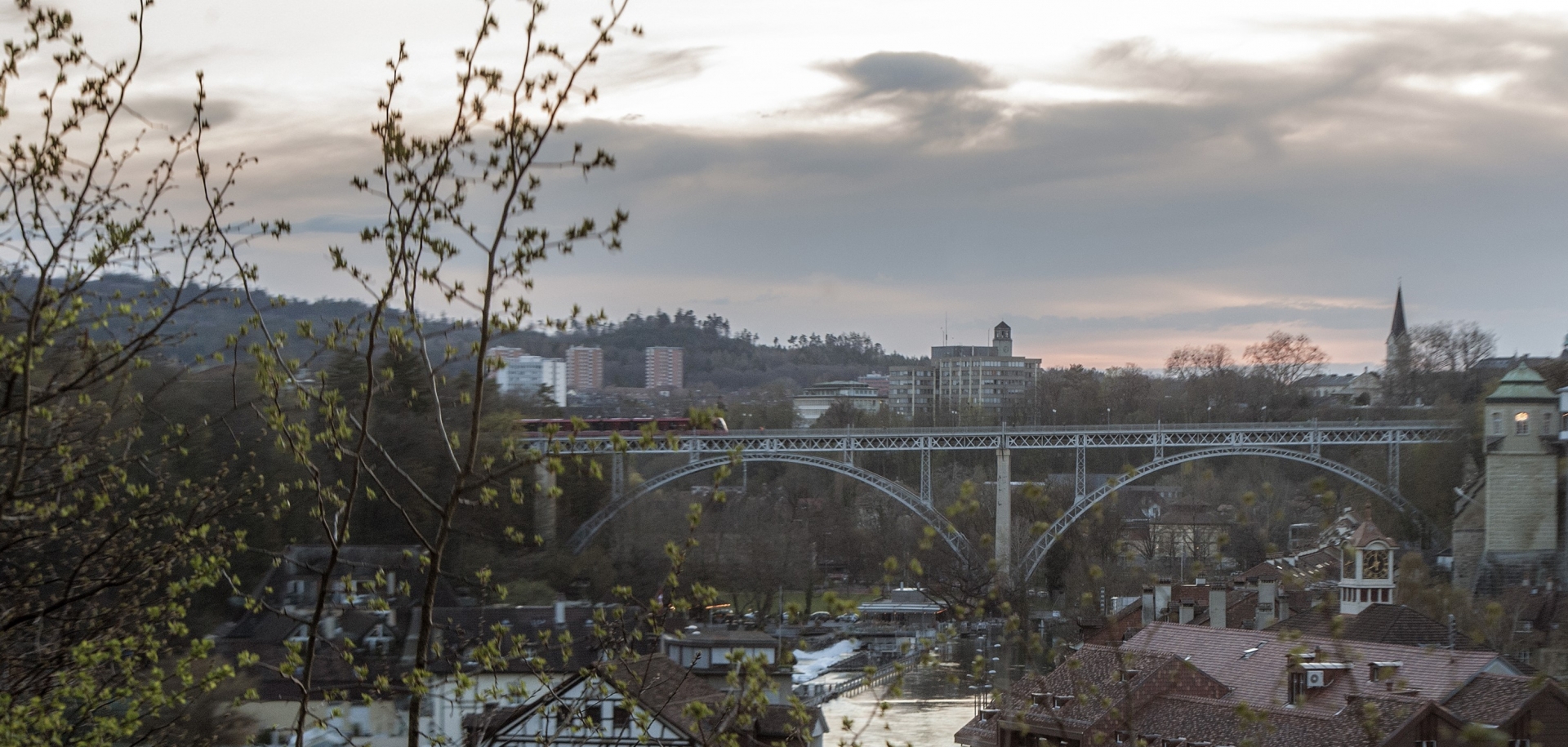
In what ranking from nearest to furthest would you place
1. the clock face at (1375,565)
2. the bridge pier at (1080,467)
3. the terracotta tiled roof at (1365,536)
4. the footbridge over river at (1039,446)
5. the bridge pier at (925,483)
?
1. the terracotta tiled roof at (1365,536)
2. the clock face at (1375,565)
3. the footbridge over river at (1039,446)
4. the bridge pier at (925,483)
5. the bridge pier at (1080,467)

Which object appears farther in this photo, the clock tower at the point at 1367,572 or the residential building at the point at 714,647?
the clock tower at the point at 1367,572

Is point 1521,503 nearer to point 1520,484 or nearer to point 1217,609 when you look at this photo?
point 1520,484

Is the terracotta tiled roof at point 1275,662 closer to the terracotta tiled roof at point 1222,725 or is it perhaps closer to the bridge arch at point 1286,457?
Answer: the terracotta tiled roof at point 1222,725

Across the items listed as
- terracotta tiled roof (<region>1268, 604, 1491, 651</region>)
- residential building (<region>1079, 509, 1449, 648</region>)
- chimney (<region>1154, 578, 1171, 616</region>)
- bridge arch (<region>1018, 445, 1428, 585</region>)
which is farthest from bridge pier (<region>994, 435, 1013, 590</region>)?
terracotta tiled roof (<region>1268, 604, 1491, 651</region>)

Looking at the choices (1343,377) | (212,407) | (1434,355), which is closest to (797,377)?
(1343,377)

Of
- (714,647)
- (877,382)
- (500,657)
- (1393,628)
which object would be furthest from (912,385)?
(500,657)

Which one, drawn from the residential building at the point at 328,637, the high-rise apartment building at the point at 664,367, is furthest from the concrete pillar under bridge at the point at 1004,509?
the high-rise apartment building at the point at 664,367

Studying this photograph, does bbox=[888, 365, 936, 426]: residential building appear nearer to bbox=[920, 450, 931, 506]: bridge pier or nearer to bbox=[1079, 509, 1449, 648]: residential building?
bbox=[920, 450, 931, 506]: bridge pier

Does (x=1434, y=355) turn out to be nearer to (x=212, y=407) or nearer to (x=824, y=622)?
(x=824, y=622)

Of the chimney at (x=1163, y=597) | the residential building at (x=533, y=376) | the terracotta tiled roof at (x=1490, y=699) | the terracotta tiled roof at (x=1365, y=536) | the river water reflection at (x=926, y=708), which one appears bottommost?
the river water reflection at (x=926, y=708)
